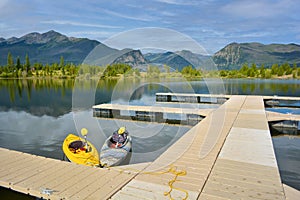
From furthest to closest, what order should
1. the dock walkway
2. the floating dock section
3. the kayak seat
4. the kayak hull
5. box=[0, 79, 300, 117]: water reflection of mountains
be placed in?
the floating dock section < box=[0, 79, 300, 117]: water reflection of mountains < the kayak seat < the kayak hull < the dock walkway

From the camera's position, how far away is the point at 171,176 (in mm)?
5344

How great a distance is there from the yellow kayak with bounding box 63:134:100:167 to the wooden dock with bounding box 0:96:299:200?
124 cm

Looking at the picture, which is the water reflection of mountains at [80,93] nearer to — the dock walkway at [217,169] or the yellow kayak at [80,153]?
the yellow kayak at [80,153]

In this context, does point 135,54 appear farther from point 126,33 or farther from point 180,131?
point 180,131

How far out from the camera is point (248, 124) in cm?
1074

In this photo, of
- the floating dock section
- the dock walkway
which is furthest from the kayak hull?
the floating dock section

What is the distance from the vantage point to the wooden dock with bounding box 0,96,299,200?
4.62 meters

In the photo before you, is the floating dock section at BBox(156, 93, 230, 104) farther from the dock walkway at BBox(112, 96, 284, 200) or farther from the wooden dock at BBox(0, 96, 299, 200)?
the wooden dock at BBox(0, 96, 299, 200)

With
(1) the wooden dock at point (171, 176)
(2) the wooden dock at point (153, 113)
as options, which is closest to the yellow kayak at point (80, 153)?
(1) the wooden dock at point (171, 176)

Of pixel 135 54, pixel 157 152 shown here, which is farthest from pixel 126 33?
pixel 157 152

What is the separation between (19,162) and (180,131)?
8963 millimetres

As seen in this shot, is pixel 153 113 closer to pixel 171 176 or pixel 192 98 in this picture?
pixel 192 98

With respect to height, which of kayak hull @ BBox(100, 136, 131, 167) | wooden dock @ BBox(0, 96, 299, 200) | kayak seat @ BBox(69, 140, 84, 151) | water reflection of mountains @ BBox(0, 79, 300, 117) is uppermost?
water reflection of mountains @ BBox(0, 79, 300, 117)

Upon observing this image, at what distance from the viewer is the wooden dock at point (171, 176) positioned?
462 cm
